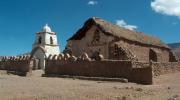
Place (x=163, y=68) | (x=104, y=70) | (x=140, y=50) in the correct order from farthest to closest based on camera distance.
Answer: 1. (x=140, y=50)
2. (x=163, y=68)
3. (x=104, y=70)

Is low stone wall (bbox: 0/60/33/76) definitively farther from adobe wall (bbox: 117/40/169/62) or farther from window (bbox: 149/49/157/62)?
window (bbox: 149/49/157/62)

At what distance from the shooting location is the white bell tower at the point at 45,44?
45.4 m

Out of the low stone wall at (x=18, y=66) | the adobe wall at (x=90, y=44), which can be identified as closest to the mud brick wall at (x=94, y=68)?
the low stone wall at (x=18, y=66)

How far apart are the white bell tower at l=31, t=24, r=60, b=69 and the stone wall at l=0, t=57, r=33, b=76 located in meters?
7.82

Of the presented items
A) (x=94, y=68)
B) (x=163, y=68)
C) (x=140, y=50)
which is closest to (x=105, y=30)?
(x=140, y=50)

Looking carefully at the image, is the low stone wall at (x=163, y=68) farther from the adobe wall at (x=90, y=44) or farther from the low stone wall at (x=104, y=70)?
the adobe wall at (x=90, y=44)

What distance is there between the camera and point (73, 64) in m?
26.5

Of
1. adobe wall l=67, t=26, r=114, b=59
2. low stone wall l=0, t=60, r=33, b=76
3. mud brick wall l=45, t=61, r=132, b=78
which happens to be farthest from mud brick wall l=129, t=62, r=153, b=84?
low stone wall l=0, t=60, r=33, b=76

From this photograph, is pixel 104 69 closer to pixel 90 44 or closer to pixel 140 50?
pixel 90 44

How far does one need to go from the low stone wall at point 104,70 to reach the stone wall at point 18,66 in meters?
3.96

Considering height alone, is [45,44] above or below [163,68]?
above

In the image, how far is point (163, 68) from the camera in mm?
Answer: 24719

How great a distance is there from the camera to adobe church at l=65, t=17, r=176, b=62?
29.9 meters

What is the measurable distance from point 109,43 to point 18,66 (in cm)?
934
